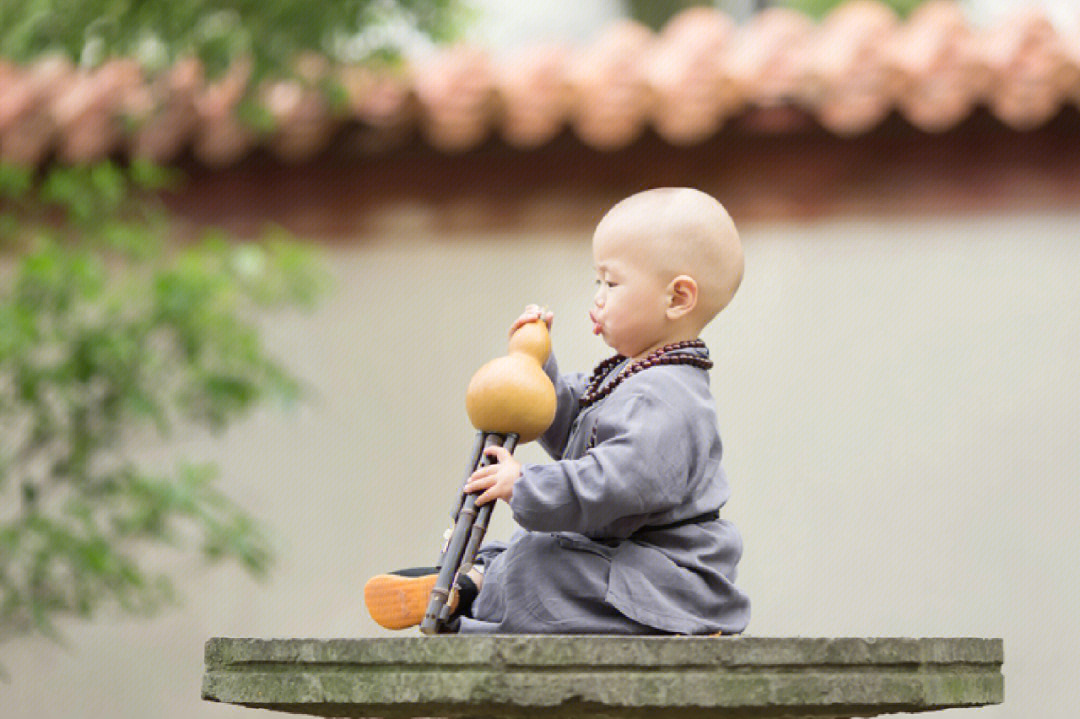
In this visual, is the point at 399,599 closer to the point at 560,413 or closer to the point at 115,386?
the point at 560,413

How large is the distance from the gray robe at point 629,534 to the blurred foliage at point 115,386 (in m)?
Answer: 2.66

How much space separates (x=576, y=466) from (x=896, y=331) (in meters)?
3.39

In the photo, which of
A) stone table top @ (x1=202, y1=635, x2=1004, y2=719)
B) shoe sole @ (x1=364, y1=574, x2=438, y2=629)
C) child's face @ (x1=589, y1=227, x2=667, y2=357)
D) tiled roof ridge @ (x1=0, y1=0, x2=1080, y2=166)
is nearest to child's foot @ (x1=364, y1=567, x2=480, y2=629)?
shoe sole @ (x1=364, y1=574, x2=438, y2=629)

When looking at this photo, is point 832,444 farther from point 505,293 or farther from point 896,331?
point 505,293

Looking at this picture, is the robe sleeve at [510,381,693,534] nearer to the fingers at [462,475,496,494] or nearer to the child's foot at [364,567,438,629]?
the fingers at [462,475,496,494]

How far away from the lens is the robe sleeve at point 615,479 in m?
Answer: 1.86

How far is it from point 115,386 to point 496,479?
3.15 m

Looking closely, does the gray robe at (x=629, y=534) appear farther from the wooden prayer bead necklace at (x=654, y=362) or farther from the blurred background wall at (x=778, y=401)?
the blurred background wall at (x=778, y=401)

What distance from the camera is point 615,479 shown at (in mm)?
1862

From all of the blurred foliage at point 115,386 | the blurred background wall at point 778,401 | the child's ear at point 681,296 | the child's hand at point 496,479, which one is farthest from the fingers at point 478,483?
the blurred background wall at point 778,401

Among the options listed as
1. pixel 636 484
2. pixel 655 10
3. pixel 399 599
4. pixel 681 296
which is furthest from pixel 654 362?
pixel 655 10

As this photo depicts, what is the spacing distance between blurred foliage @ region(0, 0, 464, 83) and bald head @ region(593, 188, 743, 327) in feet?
9.67

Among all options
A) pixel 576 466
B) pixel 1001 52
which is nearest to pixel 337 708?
pixel 576 466

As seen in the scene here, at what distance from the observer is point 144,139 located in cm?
522
